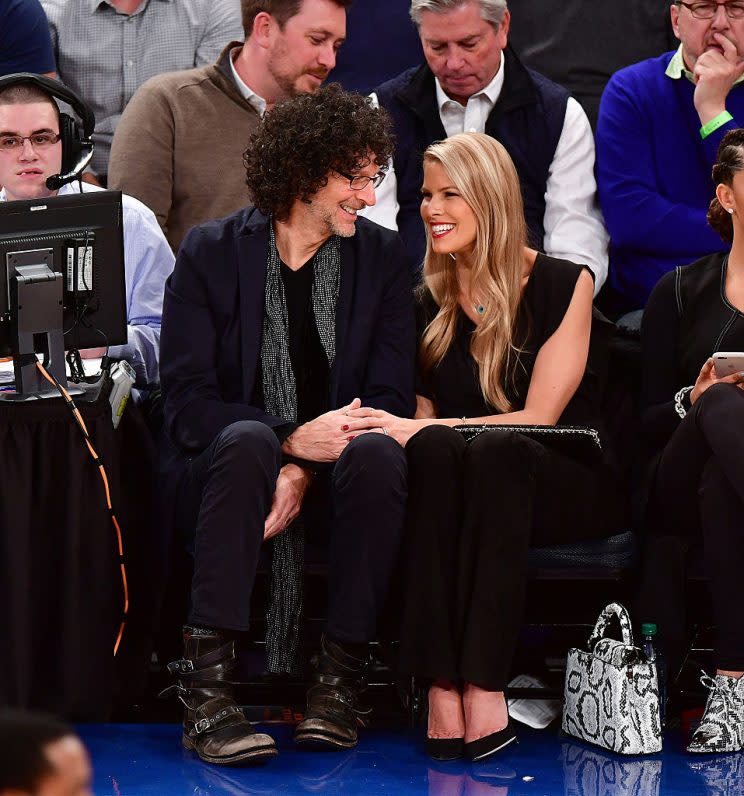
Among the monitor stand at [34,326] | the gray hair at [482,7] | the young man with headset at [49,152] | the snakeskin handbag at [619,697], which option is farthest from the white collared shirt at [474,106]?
the snakeskin handbag at [619,697]

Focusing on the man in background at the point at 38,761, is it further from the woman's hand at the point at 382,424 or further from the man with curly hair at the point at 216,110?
the man with curly hair at the point at 216,110

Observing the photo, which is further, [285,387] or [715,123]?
[715,123]

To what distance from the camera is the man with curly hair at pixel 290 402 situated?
2.62 meters

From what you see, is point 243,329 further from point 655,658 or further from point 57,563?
point 655,658

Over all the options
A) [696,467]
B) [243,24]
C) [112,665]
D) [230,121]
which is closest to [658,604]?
[696,467]

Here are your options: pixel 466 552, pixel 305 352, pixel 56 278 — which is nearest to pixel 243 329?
pixel 305 352

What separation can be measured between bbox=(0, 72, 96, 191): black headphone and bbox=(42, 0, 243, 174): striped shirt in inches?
34.2

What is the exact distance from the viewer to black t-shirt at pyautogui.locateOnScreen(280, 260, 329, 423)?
9.89ft

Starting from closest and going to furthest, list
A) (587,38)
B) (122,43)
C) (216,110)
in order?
(216,110)
(587,38)
(122,43)

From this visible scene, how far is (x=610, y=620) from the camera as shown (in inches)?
111

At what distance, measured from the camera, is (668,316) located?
10.5 ft

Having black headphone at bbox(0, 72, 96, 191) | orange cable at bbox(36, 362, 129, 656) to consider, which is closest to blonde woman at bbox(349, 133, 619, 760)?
orange cable at bbox(36, 362, 129, 656)

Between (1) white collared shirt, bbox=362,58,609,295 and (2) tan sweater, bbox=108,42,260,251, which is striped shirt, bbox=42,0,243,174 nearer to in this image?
(2) tan sweater, bbox=108,42,260,251

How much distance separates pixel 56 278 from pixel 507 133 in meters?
1.62
